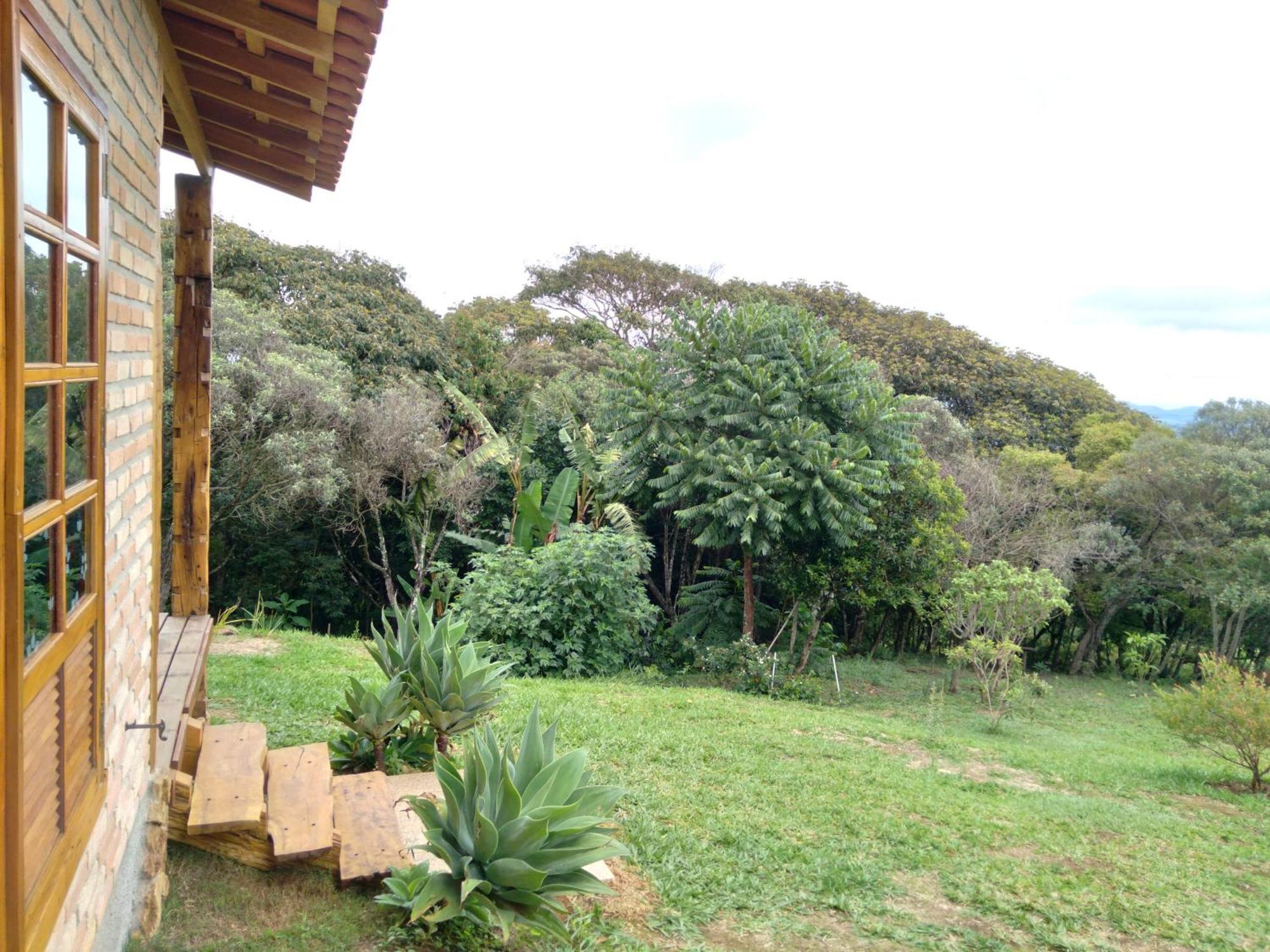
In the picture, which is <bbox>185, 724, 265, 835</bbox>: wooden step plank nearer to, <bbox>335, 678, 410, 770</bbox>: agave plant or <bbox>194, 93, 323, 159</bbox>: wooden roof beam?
<bbox>335, 678, 410, 770</bbox>: agave plant

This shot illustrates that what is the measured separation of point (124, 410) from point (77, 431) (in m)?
0.78

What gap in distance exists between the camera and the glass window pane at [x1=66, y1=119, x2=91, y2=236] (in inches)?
84.0

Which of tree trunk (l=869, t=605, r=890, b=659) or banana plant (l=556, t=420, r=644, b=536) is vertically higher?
banana plant (l=556, t=420, r=644, b=536)

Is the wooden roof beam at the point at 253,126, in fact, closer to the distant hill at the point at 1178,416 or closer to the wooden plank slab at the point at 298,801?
the wooden plank slab at the point at 298,801

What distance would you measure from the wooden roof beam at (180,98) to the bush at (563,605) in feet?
24.4

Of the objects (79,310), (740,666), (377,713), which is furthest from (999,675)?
(79,310)

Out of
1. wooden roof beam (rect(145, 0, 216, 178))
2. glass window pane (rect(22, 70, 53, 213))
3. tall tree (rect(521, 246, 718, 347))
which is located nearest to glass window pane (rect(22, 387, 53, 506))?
glass window pane (rect(22, 70, 53, 213))

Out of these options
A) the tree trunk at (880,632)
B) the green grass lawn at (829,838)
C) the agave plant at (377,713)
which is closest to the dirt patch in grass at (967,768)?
the green grass lawn at (829,838)

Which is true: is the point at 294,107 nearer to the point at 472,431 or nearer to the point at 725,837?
the point at 725,837

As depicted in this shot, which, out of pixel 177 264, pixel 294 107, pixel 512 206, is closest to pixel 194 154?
pixel 177 264

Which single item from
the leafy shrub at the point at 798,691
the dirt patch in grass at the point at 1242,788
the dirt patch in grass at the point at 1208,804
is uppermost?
the dirt patch in grass at the point at 1208,804

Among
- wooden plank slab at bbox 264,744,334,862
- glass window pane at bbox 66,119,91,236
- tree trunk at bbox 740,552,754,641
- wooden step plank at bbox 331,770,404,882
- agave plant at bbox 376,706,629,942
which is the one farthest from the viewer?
tree trunk at bbox 740,552,754,641

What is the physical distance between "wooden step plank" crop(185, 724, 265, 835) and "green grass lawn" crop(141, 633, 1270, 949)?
319mm

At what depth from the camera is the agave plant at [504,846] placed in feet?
12.1
